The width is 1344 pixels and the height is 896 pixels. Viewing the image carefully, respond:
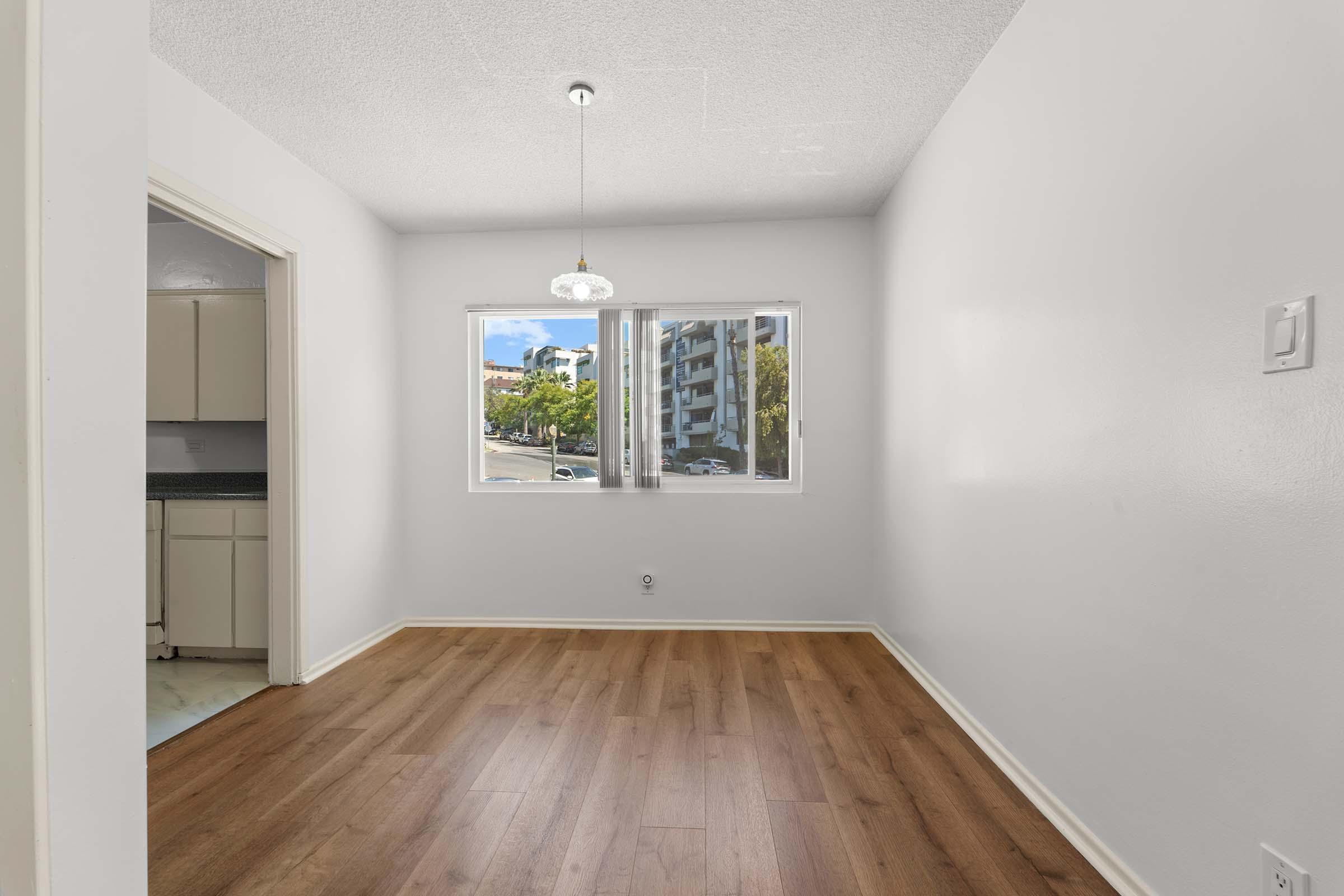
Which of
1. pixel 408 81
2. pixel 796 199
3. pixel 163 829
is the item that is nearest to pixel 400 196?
pixel 408 81

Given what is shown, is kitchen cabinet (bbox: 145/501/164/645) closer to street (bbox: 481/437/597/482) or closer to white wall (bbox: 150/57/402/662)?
white wall (bbox: 150/57/402/662)

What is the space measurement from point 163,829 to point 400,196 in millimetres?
3178

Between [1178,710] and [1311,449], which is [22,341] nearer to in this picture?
[1311,449]

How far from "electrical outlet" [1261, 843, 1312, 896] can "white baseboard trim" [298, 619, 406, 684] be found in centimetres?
362

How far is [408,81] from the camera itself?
260 cm

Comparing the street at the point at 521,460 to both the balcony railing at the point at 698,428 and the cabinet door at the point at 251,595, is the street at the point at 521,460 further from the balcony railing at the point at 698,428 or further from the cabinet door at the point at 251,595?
the cabinet door at the point at 251,595

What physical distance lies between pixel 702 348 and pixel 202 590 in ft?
10.6

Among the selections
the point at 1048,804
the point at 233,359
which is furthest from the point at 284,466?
the point at 1048,804

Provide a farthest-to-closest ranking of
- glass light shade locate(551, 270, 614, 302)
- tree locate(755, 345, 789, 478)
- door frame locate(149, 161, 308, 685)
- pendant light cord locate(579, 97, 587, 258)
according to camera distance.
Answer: tree locate(755, 345, 789, 478) < door frame locate(149, 161, 308, 685) < pendant light cord locate(579, 97, 587, 258) < glass light shade locate(551, 270, 614, 302)

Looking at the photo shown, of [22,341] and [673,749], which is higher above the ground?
[22,341]

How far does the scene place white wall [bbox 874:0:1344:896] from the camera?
3.84 feet

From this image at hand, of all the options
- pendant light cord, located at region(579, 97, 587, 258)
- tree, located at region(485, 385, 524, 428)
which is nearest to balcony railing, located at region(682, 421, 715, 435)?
tree, located at region(485, 385, 524, 428)

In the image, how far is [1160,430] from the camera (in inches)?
61.3

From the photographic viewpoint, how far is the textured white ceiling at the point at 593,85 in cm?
222
